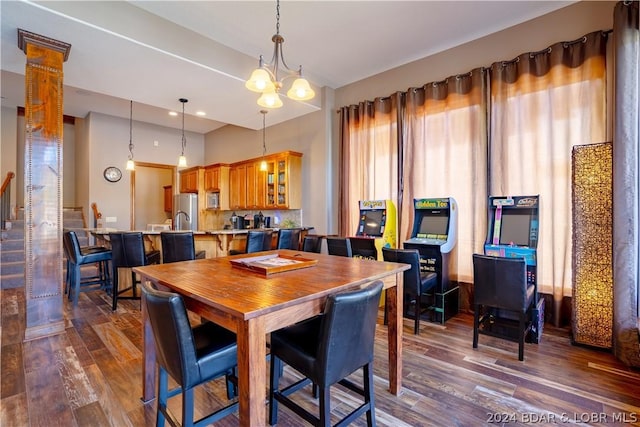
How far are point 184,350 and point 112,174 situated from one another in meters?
7.06

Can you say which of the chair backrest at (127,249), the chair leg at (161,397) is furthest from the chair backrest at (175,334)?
the chair backrest at (127,249)

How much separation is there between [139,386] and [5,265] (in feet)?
15.9

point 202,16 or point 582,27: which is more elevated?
point 202,16

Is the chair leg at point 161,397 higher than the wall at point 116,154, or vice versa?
the wall at point 116,154

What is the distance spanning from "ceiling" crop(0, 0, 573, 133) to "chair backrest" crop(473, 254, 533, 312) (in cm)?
270

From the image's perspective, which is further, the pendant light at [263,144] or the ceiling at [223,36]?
the pendant light at [263,144]

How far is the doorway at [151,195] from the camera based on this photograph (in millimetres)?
8836

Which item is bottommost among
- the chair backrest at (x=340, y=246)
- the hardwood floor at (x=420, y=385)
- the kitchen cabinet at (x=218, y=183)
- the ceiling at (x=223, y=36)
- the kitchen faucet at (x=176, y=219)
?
the hardwood floor at (x=420, y=385)

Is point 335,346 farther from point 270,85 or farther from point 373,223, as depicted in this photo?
point 373,223

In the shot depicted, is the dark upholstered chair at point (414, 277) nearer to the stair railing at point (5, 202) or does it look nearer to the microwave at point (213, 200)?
the microwave at point (213, 200)

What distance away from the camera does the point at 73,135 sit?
7805 millimetres

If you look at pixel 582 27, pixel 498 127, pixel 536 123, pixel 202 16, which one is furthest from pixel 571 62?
pixel 202 16

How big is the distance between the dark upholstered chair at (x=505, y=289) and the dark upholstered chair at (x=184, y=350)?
7.60 ft

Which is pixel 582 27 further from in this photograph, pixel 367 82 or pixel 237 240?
pixel 237 240
